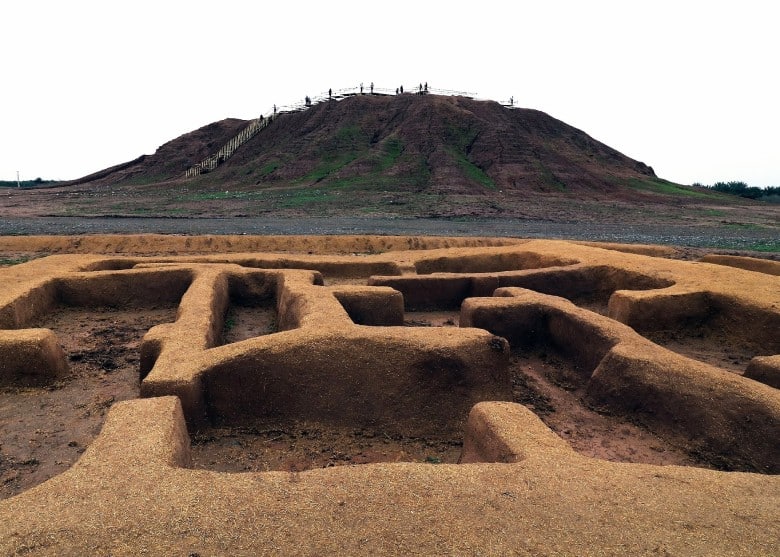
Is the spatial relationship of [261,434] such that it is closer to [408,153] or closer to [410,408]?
[410,408]

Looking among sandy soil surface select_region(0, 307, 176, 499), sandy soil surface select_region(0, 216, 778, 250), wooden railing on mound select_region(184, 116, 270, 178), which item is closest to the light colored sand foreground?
sandy soil surface select_region(0, 307, 176, 499)

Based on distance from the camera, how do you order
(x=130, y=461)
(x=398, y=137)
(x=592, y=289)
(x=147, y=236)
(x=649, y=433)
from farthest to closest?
(x=398, y=137), (x=147, y=236), (x=592, y=289), (x=649, y=433), (x=130, y=461)

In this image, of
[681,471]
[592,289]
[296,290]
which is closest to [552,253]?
[592,289]

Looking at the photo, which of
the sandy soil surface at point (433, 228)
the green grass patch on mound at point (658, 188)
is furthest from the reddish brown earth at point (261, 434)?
the green grass patch on mound at point (658, 188)

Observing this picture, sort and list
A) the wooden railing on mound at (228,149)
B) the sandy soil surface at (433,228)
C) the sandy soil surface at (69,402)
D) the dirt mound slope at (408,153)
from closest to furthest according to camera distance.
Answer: the sandy soil surface at (69,402), the sandy soil surface at (433,228), the dirt mound slope at (408,153), the wooden railing on mound at (228,149)

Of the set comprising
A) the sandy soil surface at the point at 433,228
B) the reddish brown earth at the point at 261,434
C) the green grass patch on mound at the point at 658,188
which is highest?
the green grass patch on mound at the point at 658,188

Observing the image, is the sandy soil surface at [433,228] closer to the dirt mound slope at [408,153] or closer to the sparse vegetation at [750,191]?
the dirt mound slope at [408,153]

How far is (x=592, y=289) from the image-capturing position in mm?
10516

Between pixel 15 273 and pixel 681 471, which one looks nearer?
pixel 681 471

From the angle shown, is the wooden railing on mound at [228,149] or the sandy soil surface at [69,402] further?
the wooden railing on mound at [228,149]

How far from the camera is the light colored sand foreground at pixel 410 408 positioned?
2.65m

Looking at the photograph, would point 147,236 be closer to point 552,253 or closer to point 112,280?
point 112,280

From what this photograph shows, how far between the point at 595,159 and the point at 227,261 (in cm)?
4530

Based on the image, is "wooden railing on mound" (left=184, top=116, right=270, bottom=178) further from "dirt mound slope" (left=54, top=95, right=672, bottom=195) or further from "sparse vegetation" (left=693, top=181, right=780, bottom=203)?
"sparse vegetation" (left=693, top=181, right=780, bottom=203)
